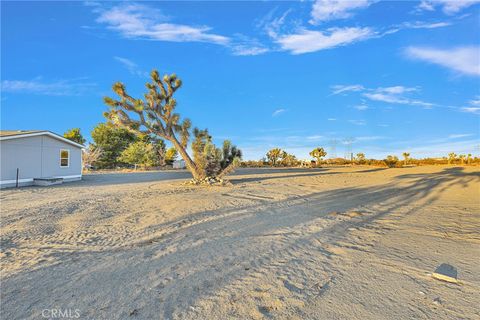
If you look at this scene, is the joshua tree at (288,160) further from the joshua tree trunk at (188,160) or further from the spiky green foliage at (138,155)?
the joshua tree trunk at (188,160)

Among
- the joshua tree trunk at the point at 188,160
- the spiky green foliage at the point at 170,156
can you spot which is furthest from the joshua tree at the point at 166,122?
the spiky green foliage at the point at 170,156

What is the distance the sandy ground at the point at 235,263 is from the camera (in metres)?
2.77

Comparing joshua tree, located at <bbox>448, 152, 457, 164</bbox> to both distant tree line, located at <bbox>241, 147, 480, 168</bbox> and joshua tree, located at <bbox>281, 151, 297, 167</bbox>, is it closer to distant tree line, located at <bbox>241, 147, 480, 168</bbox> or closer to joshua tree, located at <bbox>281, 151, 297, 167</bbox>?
distant tree line, located at <bbox>241, 147, 480, 168</bbox>

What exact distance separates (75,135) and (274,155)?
29863 mm

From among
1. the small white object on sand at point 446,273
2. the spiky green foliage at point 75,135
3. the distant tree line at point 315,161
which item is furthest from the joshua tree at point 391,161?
the spiky green foliage at point 75,135

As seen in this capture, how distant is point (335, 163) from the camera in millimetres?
49344

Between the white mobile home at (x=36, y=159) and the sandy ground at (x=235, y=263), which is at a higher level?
the white mobile home at (x=36, y=159)

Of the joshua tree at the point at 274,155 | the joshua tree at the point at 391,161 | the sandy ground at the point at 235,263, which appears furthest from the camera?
the joshua tree at the point at 274,155

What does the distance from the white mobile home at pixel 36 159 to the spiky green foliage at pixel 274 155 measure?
99.7ft

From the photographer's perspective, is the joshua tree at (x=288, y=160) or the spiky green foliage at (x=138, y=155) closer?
the spiky green foliage at (x=138, y=155)

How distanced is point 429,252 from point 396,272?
1358mm

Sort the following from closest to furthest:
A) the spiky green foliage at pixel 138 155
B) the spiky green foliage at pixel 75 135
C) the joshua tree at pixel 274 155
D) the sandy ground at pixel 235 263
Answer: the sandy ground at pixel 235 263 → the spiky green foliage at pixel 138 155 → the spiky green foliage at pixel 75 135 → the joshua tree at pixel 274 155

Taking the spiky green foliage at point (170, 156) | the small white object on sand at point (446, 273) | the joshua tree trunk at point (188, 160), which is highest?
the spiky green foliage at point (170, 156)

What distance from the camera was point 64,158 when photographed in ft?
56.7
